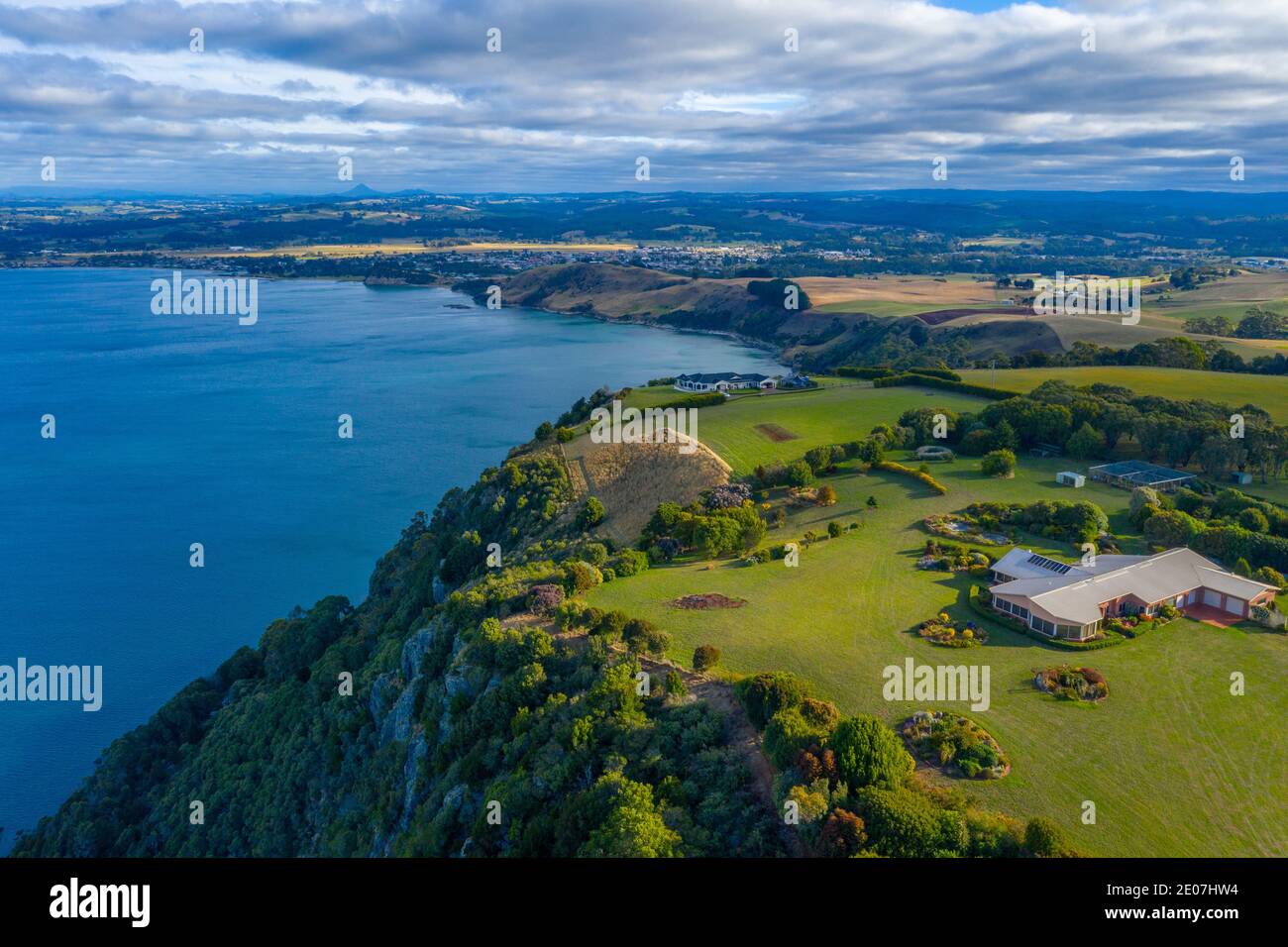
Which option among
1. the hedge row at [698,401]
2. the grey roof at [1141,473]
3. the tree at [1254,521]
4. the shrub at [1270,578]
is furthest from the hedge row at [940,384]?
the shrub at [1270,578]

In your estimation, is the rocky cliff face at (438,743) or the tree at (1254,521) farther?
the tree at (1254,521)

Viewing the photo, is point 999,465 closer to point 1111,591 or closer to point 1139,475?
point 1139,475

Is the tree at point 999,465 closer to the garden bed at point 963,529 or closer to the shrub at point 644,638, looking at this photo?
the garden bed at point 963,529

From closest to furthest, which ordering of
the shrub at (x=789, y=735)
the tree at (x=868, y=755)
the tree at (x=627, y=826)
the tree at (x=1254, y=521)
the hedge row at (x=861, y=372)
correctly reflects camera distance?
the tree at (x=627, y=826) < the tree at (x=868, y=755) < the shrub at (x=789, y=735) < the tree at (x=1254, y=521) < the hedge row at (x=861, y=372)

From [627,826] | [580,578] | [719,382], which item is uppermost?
[719,382]

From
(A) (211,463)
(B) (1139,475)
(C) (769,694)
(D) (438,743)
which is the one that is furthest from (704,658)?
(A) (211,463)

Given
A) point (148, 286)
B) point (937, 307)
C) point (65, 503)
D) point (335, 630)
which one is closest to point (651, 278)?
point (937, 307)

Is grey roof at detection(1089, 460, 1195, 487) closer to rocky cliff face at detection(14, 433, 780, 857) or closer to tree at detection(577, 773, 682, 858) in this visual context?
rocky cliff face at detection(14, 433, 780, 857)
